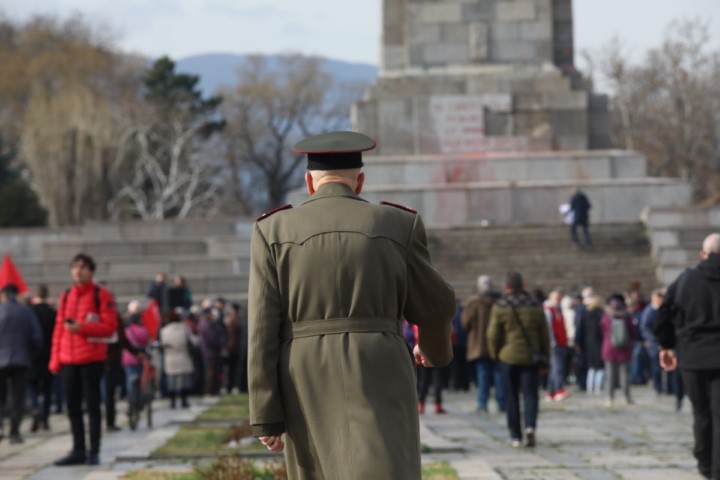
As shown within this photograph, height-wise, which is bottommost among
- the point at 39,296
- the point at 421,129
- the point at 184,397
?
the point at 184,397

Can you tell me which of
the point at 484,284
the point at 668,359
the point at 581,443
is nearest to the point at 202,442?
the point at 581,443

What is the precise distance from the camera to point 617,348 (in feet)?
72.4

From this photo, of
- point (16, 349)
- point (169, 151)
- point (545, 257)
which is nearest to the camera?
point (16, 349)

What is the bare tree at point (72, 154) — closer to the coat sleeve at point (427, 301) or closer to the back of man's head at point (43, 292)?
the back of man's head at point (43, 292)

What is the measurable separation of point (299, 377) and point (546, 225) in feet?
95.1

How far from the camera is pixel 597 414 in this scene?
19.8m

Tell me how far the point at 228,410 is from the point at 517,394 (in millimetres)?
6780

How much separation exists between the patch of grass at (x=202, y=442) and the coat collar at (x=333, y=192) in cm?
744

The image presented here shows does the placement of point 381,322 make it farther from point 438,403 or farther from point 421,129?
point 421,129

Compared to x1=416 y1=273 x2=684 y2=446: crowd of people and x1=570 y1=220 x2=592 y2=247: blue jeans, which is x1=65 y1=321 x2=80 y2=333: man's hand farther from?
x1=570 y1=220 x2=592 y2=247: blue jeans

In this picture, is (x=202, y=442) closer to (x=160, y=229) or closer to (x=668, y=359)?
(x=668, y=359)

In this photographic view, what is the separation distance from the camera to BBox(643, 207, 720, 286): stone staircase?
3253cm

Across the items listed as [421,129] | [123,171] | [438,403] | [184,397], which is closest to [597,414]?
[438,403]

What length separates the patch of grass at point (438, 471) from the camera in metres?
11.8
